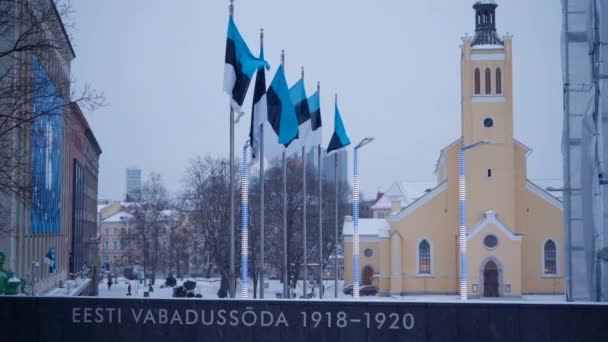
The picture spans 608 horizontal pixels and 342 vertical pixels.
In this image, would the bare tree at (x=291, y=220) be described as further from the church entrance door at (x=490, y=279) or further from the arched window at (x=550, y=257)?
the arched window at (x=550, y=257)

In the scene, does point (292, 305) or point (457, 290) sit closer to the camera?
point (292, 305)

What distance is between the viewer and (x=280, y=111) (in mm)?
27734

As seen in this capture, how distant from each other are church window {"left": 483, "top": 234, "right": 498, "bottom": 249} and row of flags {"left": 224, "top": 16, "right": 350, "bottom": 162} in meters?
27.7

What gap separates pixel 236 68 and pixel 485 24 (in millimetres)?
44324

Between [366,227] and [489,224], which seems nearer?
Answer: [489,224]

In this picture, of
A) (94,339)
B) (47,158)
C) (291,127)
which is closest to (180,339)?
(94,339)

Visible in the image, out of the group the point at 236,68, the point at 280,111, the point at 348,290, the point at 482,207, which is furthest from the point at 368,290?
the point at 236,68

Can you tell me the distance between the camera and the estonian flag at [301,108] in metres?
31.3

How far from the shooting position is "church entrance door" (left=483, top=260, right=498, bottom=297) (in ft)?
197

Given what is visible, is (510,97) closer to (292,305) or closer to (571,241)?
(571,241)

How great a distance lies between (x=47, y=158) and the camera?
1815 inches

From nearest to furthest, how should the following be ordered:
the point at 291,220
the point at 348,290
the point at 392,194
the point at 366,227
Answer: the point at 291,220, the point at 348,290, the point at 366,227, the point at 392,194

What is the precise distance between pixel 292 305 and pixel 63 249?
49698mm

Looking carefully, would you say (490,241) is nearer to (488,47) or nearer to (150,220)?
(488,47)
